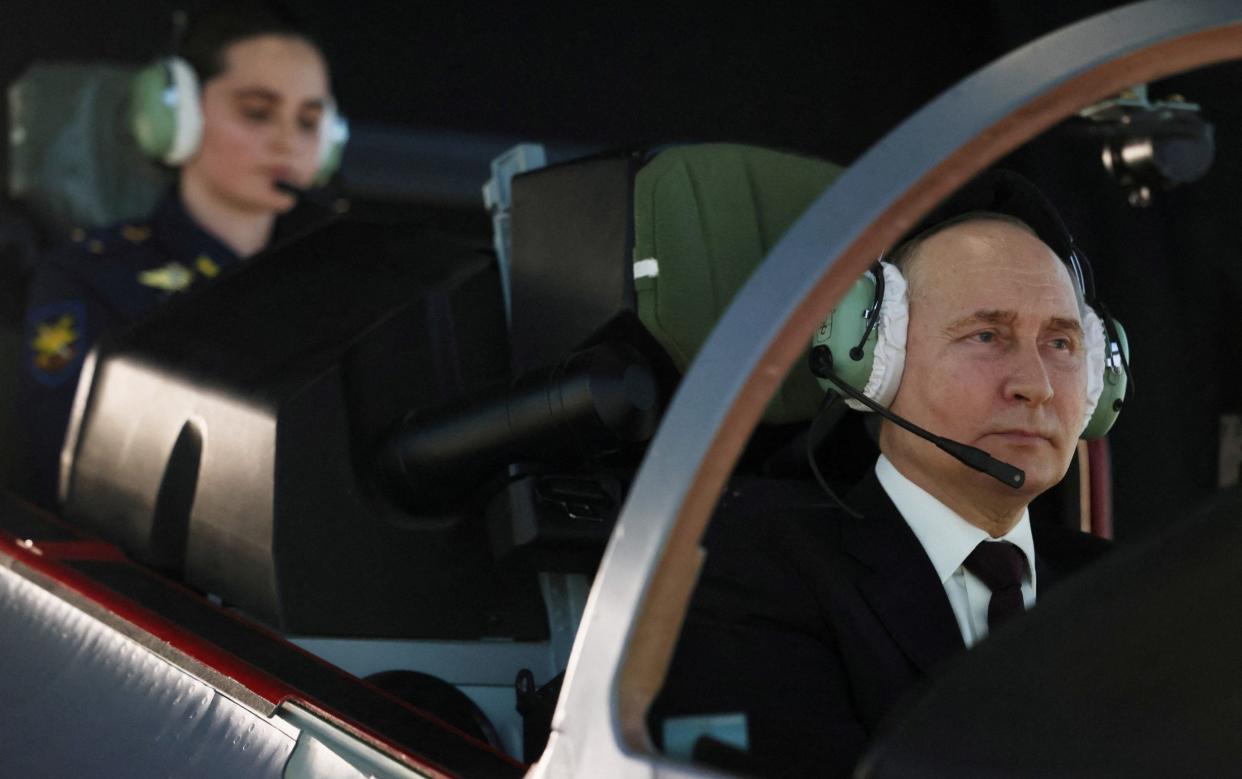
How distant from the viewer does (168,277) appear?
2.80 m

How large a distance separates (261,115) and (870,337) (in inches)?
73.3

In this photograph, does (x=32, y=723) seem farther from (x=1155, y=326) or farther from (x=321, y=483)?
(x=1155, y=326)

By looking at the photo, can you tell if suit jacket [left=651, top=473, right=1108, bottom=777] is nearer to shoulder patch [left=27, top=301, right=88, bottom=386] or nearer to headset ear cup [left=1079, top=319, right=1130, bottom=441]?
headset ear cup [left=1079, top=319, right=1130, bottom=441]

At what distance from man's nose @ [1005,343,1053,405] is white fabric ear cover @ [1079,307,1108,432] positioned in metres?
0.06

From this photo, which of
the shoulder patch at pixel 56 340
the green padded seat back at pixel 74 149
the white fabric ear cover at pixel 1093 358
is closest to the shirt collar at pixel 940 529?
the white fabric ear cover at pixel 1093 358

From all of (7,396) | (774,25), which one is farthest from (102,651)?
(774,25)

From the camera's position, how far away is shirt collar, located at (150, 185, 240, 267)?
2.90 metres

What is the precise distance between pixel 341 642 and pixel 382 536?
4.0 inches

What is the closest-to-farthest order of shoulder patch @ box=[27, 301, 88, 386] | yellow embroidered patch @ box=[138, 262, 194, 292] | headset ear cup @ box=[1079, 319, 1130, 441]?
headset ear cup @ box=[1079, 319, 1130, 441], shoulder patch @ box=[27, 301, 88, 386], yellow embroidered patch @ box=[138, 262, 194, 292]

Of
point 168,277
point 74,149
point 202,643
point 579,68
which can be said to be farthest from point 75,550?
point 579,68

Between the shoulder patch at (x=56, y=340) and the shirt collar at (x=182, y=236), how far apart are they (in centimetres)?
35

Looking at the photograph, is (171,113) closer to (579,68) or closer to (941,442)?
(579,68)

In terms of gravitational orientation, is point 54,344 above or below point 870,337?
below

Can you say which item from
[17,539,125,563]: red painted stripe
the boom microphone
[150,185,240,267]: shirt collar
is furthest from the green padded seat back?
the boom microphone
